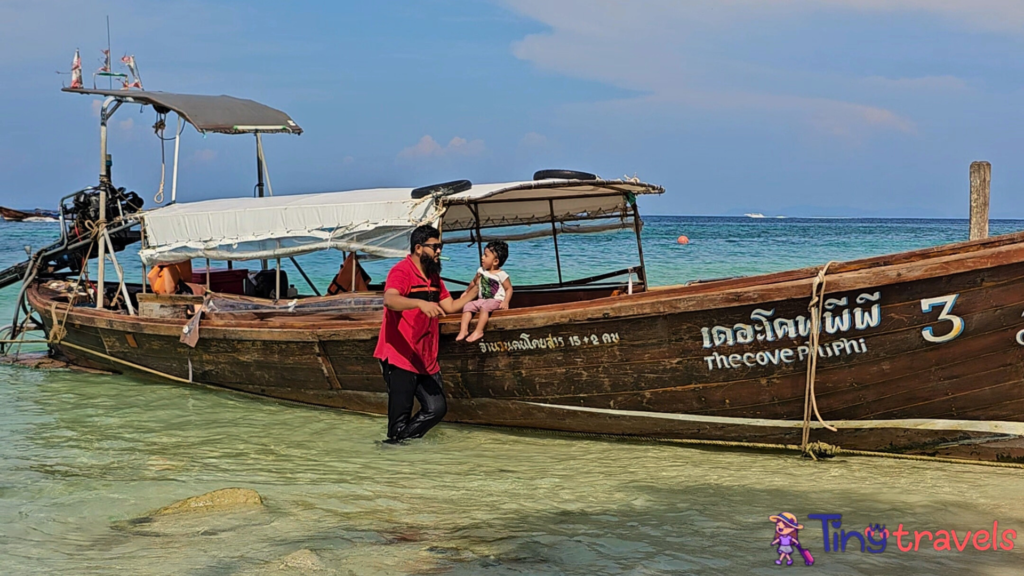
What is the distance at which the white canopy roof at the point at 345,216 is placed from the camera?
7.05 m

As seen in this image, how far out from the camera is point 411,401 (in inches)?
259

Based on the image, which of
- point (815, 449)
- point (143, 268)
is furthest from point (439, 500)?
point (143, 268)

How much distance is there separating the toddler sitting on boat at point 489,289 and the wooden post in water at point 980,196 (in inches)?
238

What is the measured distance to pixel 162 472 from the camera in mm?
6215

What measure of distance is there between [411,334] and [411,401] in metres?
0.55

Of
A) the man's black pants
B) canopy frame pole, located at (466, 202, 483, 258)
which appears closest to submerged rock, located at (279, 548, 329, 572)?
the man's black pants

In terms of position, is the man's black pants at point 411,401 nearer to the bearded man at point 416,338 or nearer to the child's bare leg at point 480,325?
the bearded man at point 416,338

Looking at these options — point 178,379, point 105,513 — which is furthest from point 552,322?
point 178,379

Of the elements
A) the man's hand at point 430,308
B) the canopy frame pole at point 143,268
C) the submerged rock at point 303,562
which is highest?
the canopy frame pole at point 143,268

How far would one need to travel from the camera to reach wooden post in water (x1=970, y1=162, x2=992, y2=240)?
9555 mm

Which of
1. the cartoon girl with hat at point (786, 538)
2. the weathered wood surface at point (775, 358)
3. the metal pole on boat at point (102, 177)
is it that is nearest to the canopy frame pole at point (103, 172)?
the metal pole on boat at point (102, 177)

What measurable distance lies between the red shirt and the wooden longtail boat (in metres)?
0.21

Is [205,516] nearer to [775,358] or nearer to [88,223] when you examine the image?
[775,358]

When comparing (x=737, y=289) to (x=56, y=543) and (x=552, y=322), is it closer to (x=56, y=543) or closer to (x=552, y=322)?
(x=552, y=322)
